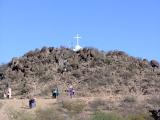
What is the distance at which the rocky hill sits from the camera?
7206 centimetres

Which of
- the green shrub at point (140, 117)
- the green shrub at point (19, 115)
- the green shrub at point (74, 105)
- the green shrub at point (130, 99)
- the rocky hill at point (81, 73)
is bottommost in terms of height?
the green shrub at point (140, 117)

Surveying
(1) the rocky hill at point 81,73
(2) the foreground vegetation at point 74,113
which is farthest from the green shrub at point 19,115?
(1) the rocky hill at point 81,73

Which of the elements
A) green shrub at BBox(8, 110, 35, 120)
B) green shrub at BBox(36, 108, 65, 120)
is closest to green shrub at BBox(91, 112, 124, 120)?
green shrub at BBox(36, 108, 65, 120)

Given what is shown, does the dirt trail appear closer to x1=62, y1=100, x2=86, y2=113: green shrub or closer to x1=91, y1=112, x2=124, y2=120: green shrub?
x1=62, y1=100, x2=86, y2=113: green shrub

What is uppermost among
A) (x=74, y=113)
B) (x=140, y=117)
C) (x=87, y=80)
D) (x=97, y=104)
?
(x=87, y=80)

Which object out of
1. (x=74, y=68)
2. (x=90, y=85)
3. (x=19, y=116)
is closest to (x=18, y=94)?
(x=90, y=85)

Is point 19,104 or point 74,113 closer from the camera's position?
point 74,113

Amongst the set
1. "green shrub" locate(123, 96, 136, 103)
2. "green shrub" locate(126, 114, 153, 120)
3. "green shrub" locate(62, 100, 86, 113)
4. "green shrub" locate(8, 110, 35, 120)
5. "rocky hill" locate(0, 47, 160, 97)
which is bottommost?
"green shrub" locate(126, 114, 153, 120)

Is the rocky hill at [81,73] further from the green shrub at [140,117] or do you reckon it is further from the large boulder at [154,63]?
the green shrub at [140,117]

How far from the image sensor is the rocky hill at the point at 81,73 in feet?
236

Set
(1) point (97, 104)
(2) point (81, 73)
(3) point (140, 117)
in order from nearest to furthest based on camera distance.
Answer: (3) point (140, 117)
(1) point (97, 104)
(2) point (81, 73)

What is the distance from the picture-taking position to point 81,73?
8044 cm

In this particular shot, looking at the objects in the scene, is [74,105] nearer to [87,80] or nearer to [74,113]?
[74,113]

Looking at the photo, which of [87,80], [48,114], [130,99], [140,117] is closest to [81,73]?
[87,80]
